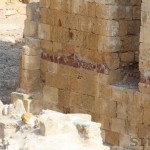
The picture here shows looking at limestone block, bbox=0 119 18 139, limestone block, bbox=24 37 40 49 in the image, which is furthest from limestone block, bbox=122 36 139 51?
limestone block, bbox=0 119 18 139

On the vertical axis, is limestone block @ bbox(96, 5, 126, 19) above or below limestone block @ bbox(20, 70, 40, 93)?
above

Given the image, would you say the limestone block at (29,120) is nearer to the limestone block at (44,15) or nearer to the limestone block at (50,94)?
the limestone block at (50,94)

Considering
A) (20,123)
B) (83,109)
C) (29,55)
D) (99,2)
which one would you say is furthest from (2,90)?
(20,123)

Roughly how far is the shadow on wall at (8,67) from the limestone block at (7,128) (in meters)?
6.34

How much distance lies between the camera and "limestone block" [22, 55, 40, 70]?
13047mm

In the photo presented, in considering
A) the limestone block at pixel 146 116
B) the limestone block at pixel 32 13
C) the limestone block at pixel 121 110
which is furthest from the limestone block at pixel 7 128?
the limestone block at pixel 32 13

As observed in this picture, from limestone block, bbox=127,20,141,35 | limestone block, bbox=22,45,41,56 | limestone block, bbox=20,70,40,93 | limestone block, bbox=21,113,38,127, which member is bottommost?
limestone block, bbox=20,70,40,93

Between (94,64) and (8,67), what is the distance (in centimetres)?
506

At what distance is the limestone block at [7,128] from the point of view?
783 cm

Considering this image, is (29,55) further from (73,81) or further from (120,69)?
(120,69)

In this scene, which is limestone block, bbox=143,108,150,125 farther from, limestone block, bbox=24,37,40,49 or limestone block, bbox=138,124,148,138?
limestone block, bbox=24,37,40,49

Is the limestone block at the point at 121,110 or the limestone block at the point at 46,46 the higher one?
the limestone block at the point at 46,46

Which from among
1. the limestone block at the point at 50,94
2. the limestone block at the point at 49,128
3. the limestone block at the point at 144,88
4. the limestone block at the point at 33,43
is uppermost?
the limestone block at the point at 49,128

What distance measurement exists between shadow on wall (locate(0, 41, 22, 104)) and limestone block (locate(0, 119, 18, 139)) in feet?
20.8
